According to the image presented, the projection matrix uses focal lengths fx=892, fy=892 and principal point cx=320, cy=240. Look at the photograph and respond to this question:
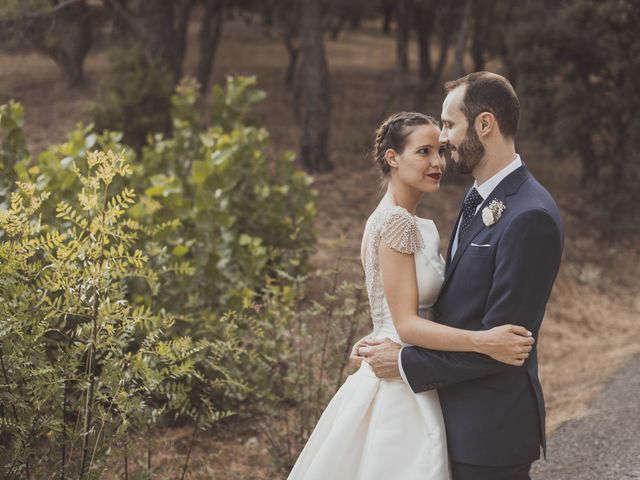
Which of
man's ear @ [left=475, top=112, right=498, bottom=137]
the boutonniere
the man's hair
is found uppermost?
the man's hair

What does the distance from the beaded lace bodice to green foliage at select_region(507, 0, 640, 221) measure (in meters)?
12.6

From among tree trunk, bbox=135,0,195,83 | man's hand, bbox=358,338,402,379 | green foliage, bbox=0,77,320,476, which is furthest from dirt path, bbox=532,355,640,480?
tree trunk, bbox=135,0,195,83

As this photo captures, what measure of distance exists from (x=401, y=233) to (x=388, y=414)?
0.68m

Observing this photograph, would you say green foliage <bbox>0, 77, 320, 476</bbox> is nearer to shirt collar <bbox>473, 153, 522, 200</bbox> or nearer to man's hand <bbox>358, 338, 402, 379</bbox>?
man's hand <bbox>358, 338, 402, 379</bbox>

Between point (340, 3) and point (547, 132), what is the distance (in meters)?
9.86

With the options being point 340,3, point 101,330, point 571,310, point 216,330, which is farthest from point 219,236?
point 340,3

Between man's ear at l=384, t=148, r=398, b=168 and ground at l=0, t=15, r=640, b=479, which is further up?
man's ear at l=384, t=148, r=398, b=168

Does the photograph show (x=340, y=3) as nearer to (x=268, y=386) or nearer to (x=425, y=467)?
(x=268, y=386)

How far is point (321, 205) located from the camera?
1480 centimetres

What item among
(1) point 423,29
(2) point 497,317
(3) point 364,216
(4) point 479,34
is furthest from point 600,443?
(1) point 423,29

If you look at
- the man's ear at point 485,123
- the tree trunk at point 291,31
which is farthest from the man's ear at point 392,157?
the tree trunk at point 291,31

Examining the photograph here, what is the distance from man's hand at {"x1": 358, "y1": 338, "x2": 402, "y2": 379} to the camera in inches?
129

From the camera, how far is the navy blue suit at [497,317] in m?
2.92

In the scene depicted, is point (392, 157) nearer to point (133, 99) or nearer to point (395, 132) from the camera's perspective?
point (395, 132)
